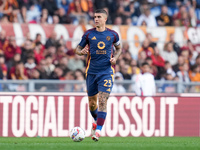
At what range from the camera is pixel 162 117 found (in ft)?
45.1

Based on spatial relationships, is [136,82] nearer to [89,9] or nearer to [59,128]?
[59,128]

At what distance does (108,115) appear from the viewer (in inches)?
532

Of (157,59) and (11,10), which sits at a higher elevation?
(11,10)

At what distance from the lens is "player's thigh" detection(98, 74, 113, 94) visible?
1006cm

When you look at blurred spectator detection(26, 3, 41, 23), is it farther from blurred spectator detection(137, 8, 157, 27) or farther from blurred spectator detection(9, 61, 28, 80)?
blurred spectator detection(137, 8, 157, 27)

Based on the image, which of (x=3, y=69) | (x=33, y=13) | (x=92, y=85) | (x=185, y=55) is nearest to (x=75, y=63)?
(x=3, y=69)

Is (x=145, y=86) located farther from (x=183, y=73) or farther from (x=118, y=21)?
(x=118, y=21)

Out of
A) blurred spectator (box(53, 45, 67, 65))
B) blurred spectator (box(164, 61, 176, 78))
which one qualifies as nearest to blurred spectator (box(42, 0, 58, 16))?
blurred spectator (box(53, 45, 67, 65))

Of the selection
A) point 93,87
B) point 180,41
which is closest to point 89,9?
point 180,41

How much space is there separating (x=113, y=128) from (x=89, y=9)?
23.0 feet

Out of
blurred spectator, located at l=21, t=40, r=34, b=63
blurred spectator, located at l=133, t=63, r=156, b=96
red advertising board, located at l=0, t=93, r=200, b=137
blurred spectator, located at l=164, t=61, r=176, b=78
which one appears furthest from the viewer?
blurred spectator, located at l=164, t=61, r=176, b=78

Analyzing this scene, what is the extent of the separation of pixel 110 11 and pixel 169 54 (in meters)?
3.01

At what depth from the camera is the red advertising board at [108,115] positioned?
13.1 meters

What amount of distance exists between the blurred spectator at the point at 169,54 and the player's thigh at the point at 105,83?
8330 mm
